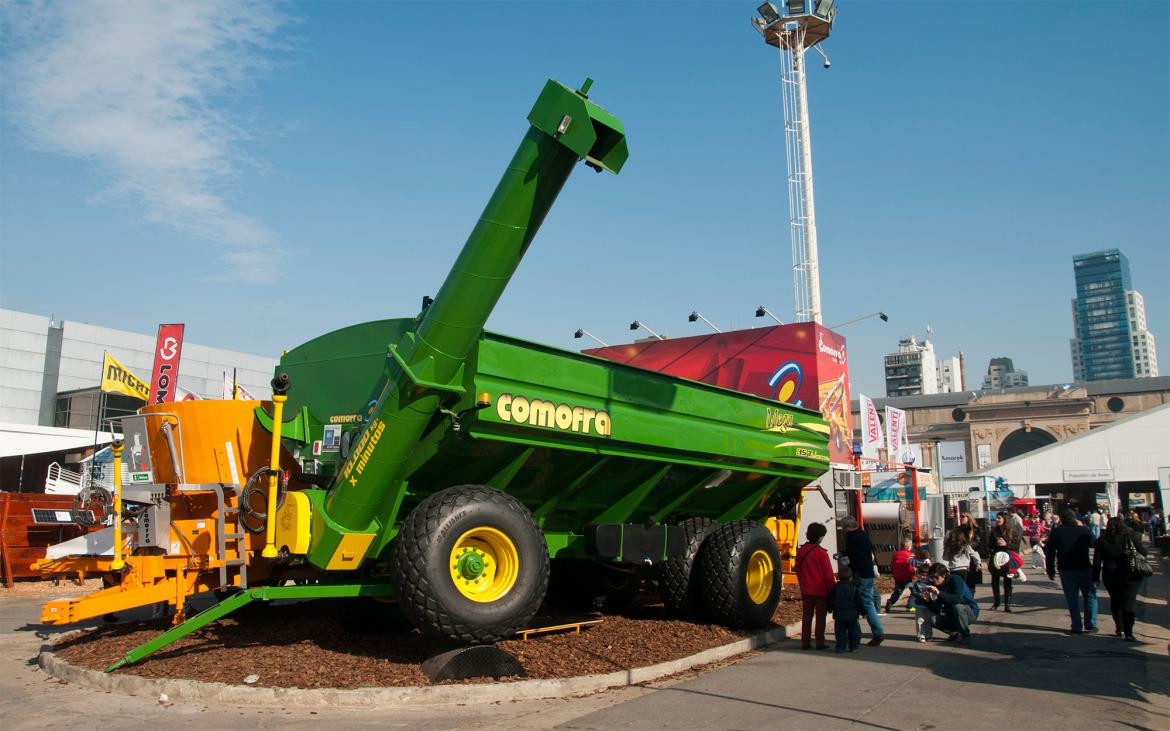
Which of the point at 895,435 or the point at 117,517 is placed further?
the point at 895,435

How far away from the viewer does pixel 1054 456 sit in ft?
159

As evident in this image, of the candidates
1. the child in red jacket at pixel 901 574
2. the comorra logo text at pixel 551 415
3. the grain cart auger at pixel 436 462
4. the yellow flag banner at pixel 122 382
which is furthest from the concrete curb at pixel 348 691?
the yellow flag banner at pixel 122 382

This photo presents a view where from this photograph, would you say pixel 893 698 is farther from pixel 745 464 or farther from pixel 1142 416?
pixel 1142 416

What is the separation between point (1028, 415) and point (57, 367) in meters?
76.0

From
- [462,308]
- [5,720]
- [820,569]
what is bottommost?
[5,720]

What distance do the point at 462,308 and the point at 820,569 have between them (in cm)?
533

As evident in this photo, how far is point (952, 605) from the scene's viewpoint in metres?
A: 10.5

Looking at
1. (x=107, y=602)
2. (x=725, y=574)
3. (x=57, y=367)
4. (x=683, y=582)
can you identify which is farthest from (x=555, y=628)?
(x=57, y=367)

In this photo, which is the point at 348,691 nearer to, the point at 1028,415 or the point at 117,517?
the point at 117,517

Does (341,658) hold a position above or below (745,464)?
below

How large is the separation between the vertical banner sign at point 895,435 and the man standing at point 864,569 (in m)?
19.7

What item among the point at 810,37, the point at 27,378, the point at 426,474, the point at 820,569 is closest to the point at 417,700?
the point at 426,474

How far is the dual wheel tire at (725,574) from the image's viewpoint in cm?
1062

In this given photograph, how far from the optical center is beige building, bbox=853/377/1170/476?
78.6 metres
